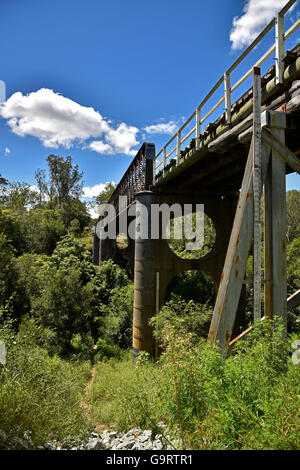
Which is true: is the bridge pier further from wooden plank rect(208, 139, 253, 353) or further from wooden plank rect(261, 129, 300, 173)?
wooden plank rect(261, 129, 300, 173)

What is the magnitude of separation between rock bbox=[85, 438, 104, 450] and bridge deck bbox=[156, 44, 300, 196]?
19.1 ft

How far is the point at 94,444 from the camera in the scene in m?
4.19

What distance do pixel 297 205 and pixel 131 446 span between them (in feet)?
116

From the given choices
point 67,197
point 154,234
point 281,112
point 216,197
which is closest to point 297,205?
point 216,197

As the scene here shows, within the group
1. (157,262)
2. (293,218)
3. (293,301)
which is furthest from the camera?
(293,218)

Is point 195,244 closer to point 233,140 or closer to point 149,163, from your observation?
point 149,163

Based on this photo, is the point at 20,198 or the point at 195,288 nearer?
the point at 195,288

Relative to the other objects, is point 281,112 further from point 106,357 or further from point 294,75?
Result: point 106,357

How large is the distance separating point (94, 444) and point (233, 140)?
21.1ft

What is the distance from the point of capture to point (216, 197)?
517 inches

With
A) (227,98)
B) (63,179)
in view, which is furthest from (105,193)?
(227,98)

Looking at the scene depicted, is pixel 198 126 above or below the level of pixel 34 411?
above

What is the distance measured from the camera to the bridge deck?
4.43m
